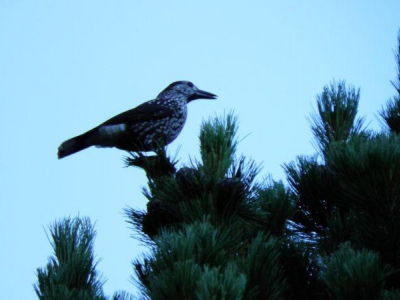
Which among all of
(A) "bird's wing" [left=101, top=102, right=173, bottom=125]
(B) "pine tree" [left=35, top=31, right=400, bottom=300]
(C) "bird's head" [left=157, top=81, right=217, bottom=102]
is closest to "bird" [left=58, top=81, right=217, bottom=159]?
(A) "bird's wing" [left=101, top=102, right=173, bottom=125]

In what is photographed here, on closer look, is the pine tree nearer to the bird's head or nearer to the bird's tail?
the bird's tail

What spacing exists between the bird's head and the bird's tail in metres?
1.21

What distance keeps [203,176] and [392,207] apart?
1.97 ft

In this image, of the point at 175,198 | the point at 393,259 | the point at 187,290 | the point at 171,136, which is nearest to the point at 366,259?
the point at 393,259

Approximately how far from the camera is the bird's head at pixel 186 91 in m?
5.90

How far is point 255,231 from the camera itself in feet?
7.72

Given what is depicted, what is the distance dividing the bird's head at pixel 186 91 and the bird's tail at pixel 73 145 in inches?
47.8

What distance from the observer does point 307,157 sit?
263cm

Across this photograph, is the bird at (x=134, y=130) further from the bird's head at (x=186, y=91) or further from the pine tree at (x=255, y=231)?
the pine tree at (x=255, y=231)

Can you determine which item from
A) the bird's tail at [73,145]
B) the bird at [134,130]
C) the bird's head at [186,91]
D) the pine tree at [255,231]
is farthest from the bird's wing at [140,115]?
the pine tree at [255,231]

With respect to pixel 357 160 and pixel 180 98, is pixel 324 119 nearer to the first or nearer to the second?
pixel 357 160

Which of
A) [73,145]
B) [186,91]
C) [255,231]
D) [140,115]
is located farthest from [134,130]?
[255,231]

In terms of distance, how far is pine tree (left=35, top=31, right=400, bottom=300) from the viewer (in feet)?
6.09

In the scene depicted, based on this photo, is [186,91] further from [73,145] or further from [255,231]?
[255,231]
